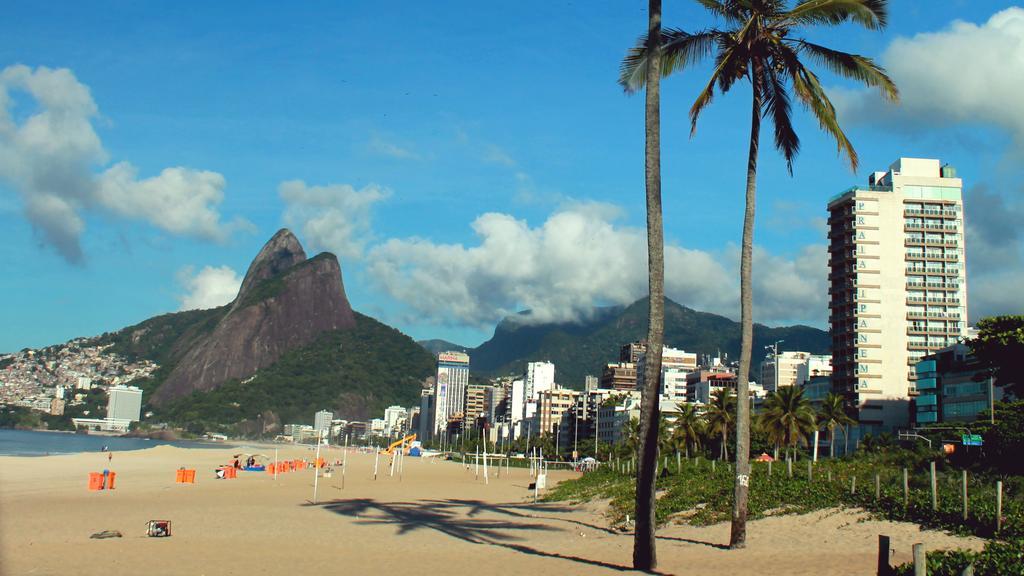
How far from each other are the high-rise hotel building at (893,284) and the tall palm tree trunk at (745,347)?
71.9 meters

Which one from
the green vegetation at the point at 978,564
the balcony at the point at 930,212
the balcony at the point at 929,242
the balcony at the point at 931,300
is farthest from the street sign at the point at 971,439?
the balcony at the point at 930,212

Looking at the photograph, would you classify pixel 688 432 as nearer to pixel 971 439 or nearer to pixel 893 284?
pixel 893 284

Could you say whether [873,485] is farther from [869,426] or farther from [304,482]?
[869,426]

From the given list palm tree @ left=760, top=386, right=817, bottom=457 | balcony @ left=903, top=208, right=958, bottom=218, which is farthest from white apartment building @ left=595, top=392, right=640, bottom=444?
palm tree @ left=760, top=386, right=817, bottom=457

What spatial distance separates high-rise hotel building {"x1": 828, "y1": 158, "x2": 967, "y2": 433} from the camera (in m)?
85.1

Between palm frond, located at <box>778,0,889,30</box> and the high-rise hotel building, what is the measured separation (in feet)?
242

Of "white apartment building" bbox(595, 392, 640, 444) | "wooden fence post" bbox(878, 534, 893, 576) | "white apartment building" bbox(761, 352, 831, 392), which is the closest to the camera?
"wooden fence post" bbox(878, 534, 893, 576)

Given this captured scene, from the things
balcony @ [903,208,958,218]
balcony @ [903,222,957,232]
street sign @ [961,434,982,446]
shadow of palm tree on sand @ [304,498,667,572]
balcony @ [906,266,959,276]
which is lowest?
shadow of palm tree on sand @ [304,498,667,572]

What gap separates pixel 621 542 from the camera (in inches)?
790

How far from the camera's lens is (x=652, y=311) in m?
15.6

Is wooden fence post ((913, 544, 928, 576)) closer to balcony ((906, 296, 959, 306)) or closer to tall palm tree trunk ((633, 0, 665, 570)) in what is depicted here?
tall palm tree trunk ((633, 0, 665, 570))

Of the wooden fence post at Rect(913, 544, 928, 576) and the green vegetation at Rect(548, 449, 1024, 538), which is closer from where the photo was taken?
the wooden fence post at Rect(913, 544, 928, 576)

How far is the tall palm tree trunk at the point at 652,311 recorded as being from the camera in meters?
15.1

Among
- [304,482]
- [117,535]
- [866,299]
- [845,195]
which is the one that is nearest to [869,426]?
[866,299]
